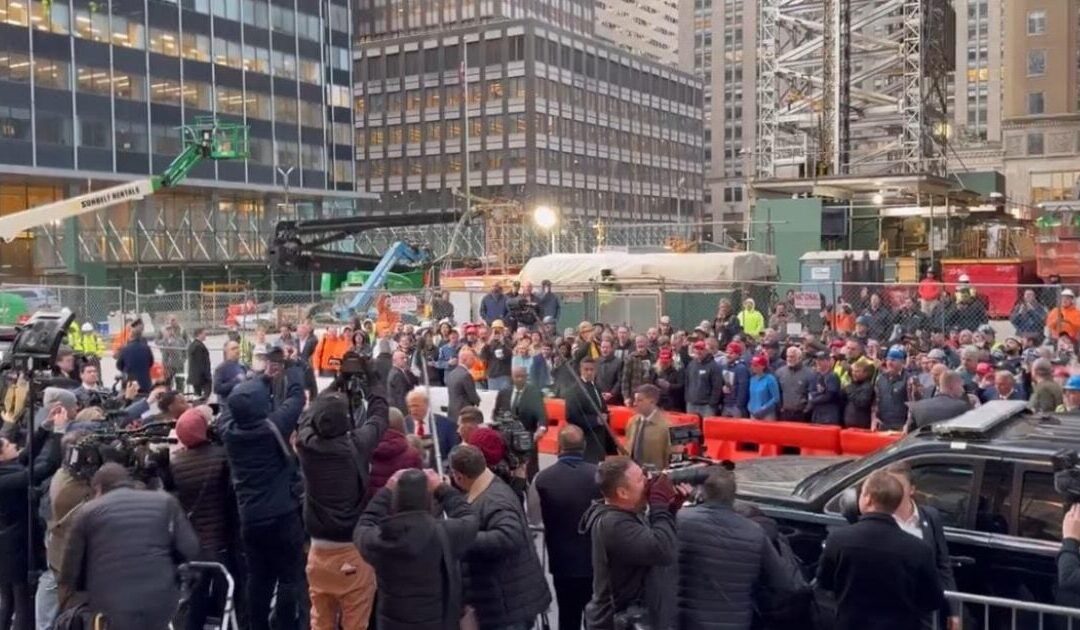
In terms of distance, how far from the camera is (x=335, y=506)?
665 centimetres

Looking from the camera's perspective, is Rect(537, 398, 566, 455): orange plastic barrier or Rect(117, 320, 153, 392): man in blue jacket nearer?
Rect(537, 398, 566, 455): orange plastic barrier

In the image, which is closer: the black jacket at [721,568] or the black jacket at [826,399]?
the black jacket at [721,568]

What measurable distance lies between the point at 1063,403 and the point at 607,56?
104559 millimetres

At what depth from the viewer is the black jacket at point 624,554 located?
5406 millimetres

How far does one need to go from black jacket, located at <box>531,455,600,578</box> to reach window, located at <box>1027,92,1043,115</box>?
3049 inches

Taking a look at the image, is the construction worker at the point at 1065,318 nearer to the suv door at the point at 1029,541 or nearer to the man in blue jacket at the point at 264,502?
the suv door at the point at 1029,541

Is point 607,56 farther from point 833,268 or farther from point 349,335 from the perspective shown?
point 349,335

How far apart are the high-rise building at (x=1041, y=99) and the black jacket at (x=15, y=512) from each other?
7401cm

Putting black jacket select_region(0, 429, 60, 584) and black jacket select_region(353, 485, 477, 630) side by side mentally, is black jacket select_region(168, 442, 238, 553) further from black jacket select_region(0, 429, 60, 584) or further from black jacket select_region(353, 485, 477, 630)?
black jacket select_region(353, 485, 477, 630)

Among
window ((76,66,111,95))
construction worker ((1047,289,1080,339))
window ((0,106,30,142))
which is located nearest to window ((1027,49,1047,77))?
window ((76,66,111,95))

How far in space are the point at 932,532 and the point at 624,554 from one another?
167cm

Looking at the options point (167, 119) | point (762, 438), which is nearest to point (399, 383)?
point (762, 438)

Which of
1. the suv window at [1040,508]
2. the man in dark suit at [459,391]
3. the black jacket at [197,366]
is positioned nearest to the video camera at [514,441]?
the suv window at [1040,508]

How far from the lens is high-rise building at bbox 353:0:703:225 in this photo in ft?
329
